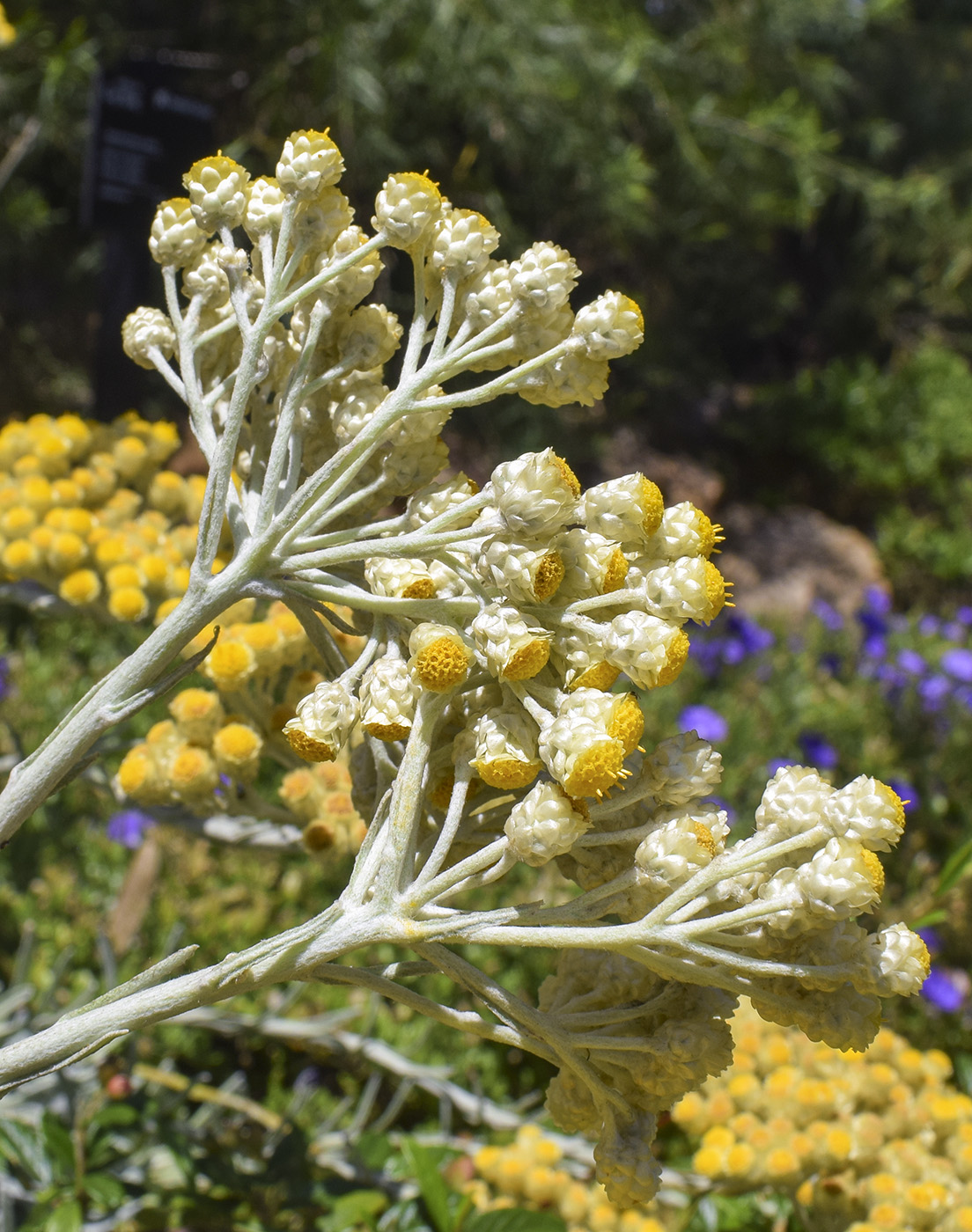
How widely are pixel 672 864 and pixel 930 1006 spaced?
2198mm

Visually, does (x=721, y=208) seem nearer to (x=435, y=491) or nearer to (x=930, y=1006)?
(x=930, y=1006)

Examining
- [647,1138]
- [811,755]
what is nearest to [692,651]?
[811,755]

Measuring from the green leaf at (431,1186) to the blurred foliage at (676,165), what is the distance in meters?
1.98

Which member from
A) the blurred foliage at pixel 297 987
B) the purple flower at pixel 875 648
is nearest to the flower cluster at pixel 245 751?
the blurred foliage at pixel 297 987

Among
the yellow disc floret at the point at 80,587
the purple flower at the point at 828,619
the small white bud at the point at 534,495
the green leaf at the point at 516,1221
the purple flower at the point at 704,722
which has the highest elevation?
the small white bud at the point at 534,495

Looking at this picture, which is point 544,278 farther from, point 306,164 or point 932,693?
point 932,693

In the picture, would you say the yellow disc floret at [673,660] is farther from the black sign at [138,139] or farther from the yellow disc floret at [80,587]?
the black sign at [138,139]

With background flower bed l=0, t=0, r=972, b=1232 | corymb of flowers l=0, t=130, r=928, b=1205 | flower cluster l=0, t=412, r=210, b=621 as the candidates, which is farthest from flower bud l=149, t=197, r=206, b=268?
background flower bed l=0, t=0, r=972, b=1232

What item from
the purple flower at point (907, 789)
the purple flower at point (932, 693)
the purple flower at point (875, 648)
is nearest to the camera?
the purple flower at point (907, 789)

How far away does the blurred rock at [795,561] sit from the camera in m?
5.01

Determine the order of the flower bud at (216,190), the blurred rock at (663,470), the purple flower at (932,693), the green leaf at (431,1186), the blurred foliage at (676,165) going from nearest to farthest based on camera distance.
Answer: the flower bud at (216,190) < the green leaf at (431,1186) < the purple flower at (932,693) < the blurred foliage at (676,165) < the blurred rock at (663,470)

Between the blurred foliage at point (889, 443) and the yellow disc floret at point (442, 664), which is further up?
the yellow disc floret at point (442, 664)

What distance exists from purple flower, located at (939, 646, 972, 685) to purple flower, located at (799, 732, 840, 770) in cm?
65

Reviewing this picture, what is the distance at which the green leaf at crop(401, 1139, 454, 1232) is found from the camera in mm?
1051
